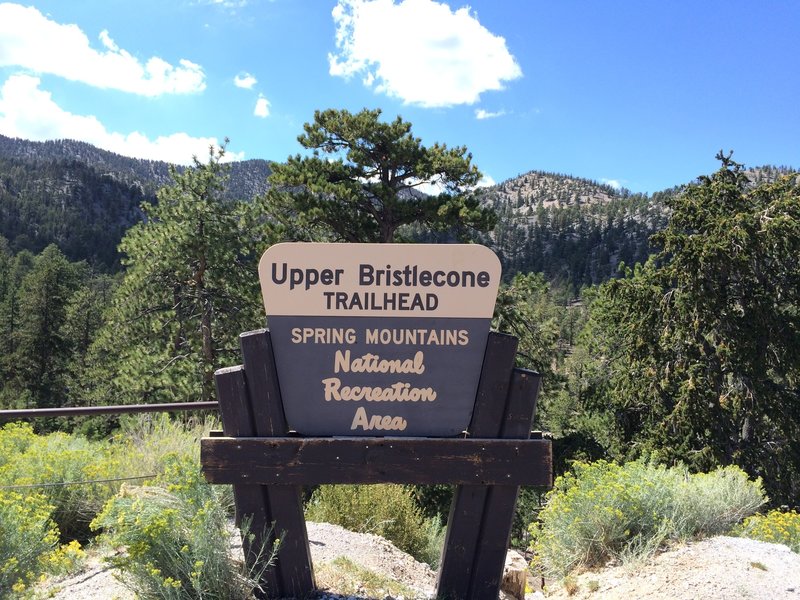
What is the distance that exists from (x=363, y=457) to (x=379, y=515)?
8.42ft

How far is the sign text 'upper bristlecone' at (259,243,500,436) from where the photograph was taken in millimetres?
3270

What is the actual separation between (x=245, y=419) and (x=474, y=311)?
1.37m

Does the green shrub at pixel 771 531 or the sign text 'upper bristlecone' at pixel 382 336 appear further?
the green shrub at pixel 771 531

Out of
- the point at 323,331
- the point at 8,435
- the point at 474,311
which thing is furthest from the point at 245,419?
the point at 8,435

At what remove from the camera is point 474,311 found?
328 centimetres

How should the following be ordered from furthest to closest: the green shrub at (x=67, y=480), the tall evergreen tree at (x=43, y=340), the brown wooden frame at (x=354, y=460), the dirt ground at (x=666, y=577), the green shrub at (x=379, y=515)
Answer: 1. the tall evergreen tree at (x=43, y=340)
2. the green shrub at (x=379, y=515)
3. the green shrub at (x=67, y=480)
4. the dirt ground at (x=666, y=577)
5. the brown wooden frame at (x=354, y=460)

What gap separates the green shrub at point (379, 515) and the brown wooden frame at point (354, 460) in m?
2.17

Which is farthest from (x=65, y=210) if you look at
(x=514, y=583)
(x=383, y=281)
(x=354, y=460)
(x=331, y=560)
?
(x=354, y=460)

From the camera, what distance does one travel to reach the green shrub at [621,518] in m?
4.16

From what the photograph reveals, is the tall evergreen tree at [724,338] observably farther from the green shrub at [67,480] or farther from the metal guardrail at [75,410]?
the green shrub at [67,480]

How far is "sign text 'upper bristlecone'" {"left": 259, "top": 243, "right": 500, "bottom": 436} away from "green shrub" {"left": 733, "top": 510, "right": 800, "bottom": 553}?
2969mm

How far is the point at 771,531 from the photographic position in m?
4.65

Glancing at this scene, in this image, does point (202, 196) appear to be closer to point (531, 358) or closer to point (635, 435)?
point (531, 358)

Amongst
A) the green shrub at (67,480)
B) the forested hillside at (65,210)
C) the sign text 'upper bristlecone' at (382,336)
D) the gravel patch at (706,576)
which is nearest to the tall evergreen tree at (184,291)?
the green shrub at (67,480)
